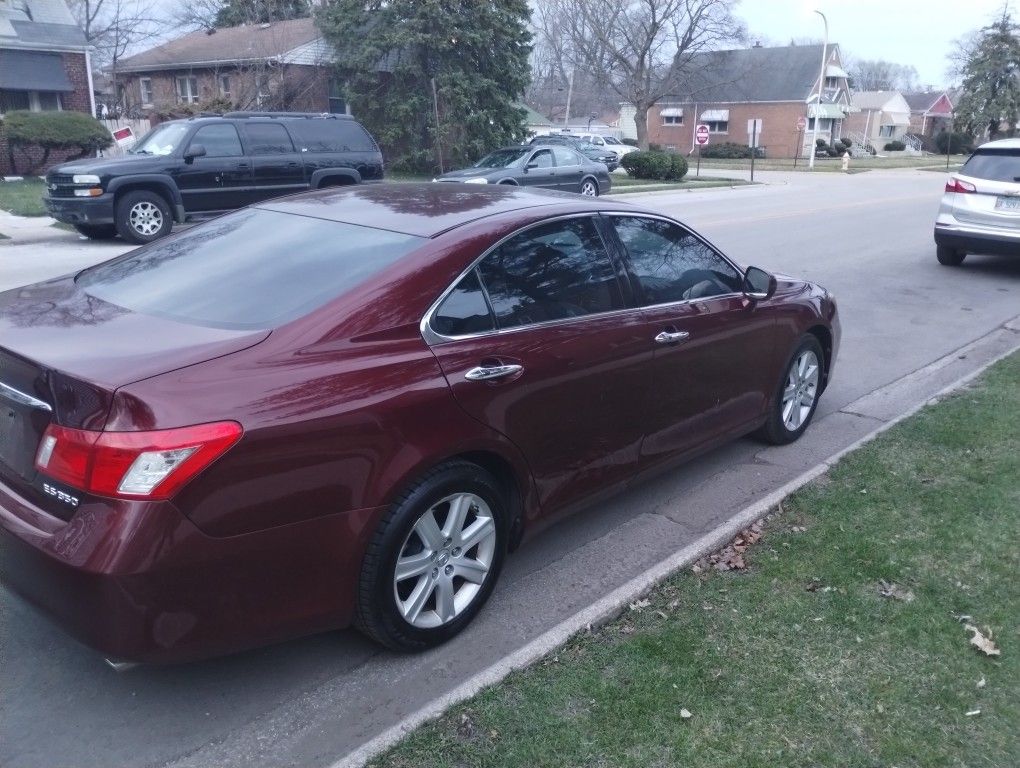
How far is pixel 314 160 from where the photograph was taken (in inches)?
635

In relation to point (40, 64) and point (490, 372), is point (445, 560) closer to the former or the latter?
point (490, 372)

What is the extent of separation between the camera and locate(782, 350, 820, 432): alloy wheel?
5922 millimetres

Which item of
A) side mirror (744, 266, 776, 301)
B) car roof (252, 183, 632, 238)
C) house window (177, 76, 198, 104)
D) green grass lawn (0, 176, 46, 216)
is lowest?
green grass lawn (0, 176, 46, 216)

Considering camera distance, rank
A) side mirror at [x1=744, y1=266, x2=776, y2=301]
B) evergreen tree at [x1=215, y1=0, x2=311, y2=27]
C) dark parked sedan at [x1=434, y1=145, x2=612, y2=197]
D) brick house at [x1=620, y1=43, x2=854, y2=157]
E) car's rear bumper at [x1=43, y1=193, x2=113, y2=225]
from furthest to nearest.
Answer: brick house at [x1=620, y1=43, x2=854, y2=157], evergreen tree at [x1=215, y1=0, x2=311, y2=27], dark parked sedan at [x1=434, y1=145, x2=612, y2=197], car's rear bumper at [x1=43, y1=193, x2=113, y2=225], side mirror at [x1=744, y1=266, x2=776, y2=301]

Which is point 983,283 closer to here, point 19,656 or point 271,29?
point 19,656

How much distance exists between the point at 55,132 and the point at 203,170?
11.6 meters

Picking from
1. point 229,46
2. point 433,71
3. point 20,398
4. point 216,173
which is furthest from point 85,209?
point 229,46

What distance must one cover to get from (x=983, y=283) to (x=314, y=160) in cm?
1069

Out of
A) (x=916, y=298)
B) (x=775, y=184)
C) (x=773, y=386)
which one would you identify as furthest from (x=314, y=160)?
(x=775, y=184)

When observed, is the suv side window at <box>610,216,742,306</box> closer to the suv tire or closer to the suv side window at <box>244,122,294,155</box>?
the suv tire

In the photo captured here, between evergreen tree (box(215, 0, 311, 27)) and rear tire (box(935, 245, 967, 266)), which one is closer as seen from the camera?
rear tire (box(935, 245, 967, 266))

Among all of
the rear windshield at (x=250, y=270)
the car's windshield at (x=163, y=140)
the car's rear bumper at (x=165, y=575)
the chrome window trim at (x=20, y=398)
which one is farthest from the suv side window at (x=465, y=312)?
the car's windshield at (x=163, y=140)

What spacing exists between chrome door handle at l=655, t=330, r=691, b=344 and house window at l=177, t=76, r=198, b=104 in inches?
1342

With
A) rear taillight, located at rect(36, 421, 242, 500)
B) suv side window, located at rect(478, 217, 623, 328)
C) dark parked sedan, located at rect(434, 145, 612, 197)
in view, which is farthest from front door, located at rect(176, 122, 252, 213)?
rear taillight, located at rect(36, 421, 242, 500)
